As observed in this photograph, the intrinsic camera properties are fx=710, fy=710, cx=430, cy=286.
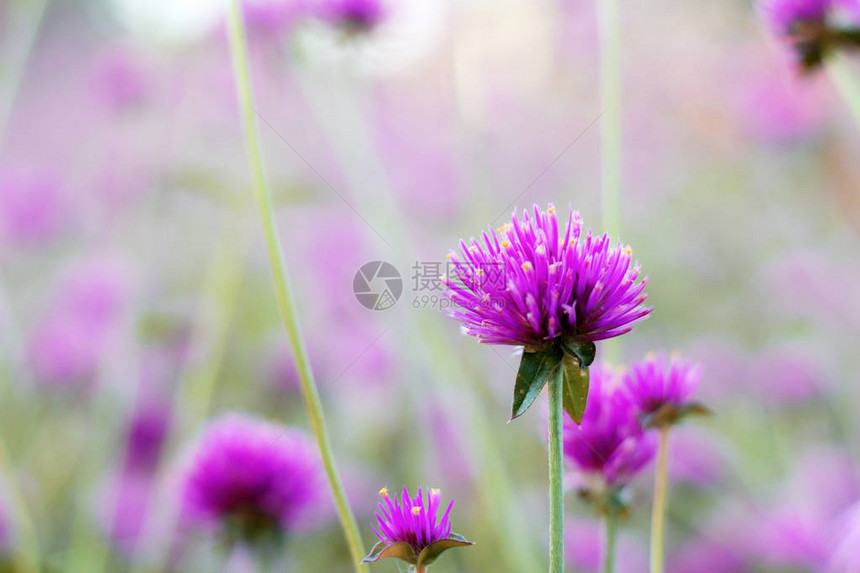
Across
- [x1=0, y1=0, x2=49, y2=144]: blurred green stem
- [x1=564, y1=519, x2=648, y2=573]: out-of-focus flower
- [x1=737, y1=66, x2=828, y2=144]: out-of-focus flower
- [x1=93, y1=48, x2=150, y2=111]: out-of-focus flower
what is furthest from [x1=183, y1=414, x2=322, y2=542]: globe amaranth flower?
[x1=737, y1=66, x2=828, y2=144]: out-of-focus flower

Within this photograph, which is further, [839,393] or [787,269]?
[787,269]

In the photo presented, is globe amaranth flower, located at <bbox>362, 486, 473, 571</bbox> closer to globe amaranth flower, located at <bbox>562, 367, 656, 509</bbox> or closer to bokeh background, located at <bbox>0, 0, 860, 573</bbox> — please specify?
globe amaranth flower, located at <bbox>562, 367, 656, 509</bbox>

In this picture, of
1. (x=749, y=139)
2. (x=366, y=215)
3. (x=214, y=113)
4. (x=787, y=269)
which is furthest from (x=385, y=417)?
(x=214, y=113)

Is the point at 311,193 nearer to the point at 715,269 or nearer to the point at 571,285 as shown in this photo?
the point at 571,285

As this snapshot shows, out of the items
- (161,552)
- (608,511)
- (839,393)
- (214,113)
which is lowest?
(161,552)

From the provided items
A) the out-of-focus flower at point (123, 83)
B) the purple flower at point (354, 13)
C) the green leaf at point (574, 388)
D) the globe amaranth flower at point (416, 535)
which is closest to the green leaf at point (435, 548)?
the globe amaranth flower at point (416, 535)

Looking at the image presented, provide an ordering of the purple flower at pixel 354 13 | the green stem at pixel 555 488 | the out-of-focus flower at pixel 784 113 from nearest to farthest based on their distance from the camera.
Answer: the green stem at pixel 555 488 < the purple flower at pixel 354 13 < the out-of-focus flower at pixel 784 113

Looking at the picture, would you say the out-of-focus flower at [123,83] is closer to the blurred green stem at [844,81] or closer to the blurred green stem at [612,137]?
the blurred green stem at [612,137]
